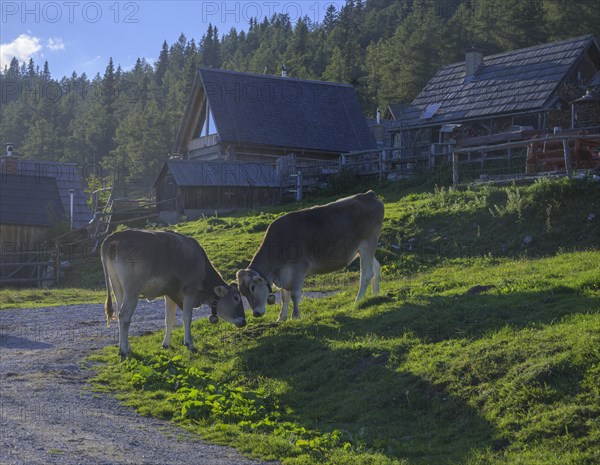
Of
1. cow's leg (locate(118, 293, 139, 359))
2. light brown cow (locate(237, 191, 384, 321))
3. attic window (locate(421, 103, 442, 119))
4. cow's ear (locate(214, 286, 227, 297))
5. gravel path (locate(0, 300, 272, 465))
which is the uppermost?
attic window (locate(421, 103, 442, 119))

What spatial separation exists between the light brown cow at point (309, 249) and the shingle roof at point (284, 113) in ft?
106

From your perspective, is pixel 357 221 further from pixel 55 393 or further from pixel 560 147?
pixel 560 147

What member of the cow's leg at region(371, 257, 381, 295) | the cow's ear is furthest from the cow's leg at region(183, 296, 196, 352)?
the cow's leg at region(371, 257, 381, 295)

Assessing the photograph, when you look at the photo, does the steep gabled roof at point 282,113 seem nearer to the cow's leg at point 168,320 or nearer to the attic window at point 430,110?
the attic window at point 430,110

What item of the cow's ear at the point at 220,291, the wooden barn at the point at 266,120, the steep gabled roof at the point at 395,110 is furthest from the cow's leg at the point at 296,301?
the steep gabled roof at the point at 395,110

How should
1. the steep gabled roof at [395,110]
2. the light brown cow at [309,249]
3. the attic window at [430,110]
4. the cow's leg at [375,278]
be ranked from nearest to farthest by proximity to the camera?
the light brown cow at [309,249] → the cow's leg at [375,278] → the attic window at [430,110] → the steep gabled roof at [395,110]

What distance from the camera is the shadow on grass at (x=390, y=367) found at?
31.1 feet

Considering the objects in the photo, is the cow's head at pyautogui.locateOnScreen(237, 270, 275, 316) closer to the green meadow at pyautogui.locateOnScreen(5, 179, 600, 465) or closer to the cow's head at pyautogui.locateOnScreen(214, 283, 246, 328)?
the cow's head at pyautogui.locateOnScreen(214, 283, 246, 328)

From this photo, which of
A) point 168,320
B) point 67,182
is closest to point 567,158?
point 168,320

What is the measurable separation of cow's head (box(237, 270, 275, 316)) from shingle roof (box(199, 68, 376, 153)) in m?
34.1

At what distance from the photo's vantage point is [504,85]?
45.8 m

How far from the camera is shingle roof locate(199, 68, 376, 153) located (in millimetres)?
50281

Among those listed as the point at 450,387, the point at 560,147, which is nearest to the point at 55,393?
the point at 450,387

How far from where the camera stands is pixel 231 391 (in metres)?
11.7
